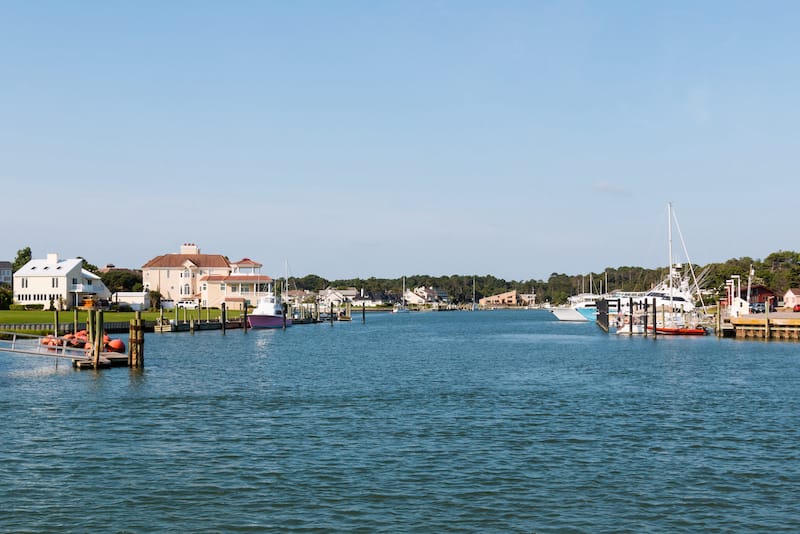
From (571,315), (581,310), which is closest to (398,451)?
(581,310)

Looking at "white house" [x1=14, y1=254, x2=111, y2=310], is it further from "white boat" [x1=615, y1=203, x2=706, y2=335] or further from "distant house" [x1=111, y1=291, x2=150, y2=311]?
"white boat" [x1=615, y1=203, x2=706, y2=335]

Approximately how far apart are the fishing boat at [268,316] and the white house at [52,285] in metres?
27.3

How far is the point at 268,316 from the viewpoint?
409 ft

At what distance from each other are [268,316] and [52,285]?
37394 mm

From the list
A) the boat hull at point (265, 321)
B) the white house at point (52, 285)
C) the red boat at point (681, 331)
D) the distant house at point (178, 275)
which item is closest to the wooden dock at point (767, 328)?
the red boat at point (681, 331)

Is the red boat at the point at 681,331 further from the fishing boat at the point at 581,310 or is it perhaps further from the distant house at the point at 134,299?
the distant house at the point at 134,299

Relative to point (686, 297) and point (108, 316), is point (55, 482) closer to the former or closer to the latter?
point (108, 316)

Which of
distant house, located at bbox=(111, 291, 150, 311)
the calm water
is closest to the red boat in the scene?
the calm water

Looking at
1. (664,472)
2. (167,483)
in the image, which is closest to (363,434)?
(167,483)

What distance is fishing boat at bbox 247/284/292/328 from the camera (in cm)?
12250

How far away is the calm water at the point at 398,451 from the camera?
2114 centimetres

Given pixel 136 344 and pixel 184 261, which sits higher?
pixel 184 261

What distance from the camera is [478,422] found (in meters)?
34.8

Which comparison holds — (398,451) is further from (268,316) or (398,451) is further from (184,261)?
(184,261)
